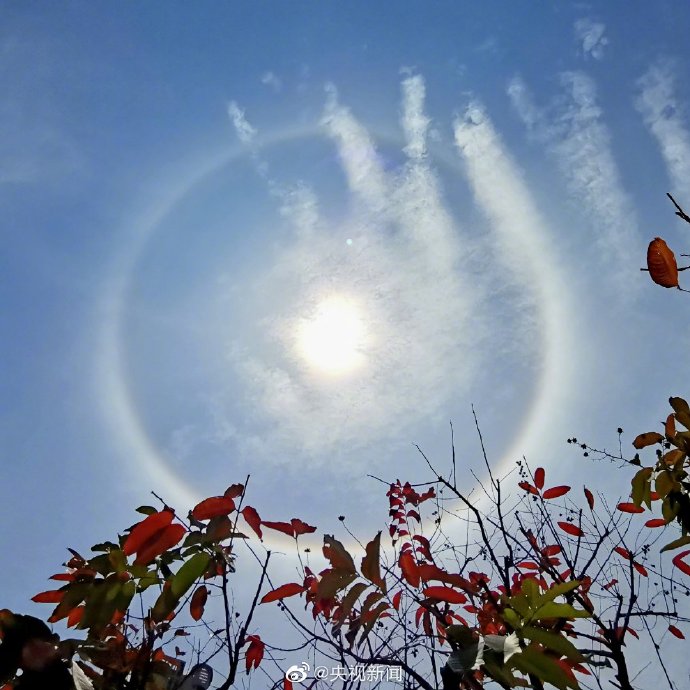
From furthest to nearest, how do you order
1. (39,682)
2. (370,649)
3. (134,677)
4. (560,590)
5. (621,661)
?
1. (370,649)
2. (621,661)
3. (134,677)
4. (560,590)
5. (39,682)

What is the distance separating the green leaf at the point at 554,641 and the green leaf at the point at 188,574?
40.9 inches

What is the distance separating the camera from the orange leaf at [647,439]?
2.88 meters

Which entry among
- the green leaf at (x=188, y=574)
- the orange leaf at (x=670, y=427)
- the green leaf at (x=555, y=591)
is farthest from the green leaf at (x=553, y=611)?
the orange leaf at (x=670, y=427)

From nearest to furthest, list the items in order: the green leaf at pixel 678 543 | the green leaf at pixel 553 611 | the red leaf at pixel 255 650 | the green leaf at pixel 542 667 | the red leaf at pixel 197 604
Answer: the green leaf at pixel 542 667 → the green leaf at pixel 553 611 → the green leaf at pixel 678 543 → the red leaf at pixel 197 604 → the red leaf at pixel 255 650

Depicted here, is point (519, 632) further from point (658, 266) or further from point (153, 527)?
point (658, 266)

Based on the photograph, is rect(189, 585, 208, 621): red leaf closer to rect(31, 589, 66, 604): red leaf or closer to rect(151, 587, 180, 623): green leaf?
rect(31, 589, 66, 604): red leaf

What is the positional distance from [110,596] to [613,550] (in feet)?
19.3

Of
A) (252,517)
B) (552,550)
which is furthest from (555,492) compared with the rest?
(252,517)

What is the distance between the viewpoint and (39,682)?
4.19 ft

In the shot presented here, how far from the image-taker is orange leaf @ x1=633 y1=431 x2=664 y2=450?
2875 millimetres

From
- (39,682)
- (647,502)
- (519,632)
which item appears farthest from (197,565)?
(647,502)

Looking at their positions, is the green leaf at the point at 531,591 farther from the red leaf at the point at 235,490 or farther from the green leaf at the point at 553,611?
the red leaf at the point at 235,490

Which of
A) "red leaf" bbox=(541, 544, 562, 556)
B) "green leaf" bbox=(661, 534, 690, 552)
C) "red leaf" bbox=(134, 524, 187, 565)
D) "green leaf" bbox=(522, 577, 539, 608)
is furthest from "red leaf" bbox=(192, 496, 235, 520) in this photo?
"red leaf" bbox=(541, 544, 562, 556)

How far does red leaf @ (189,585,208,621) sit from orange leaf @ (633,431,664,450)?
315cm
